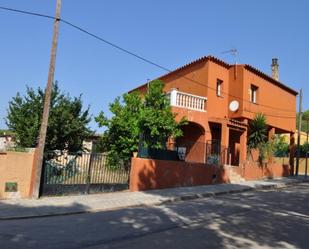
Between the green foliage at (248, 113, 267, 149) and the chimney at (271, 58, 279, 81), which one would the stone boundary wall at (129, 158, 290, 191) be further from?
the chimney at (271, 58, 279, 81)

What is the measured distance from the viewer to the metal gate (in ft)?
53.2

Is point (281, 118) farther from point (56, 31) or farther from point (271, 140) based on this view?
point (56, 31)

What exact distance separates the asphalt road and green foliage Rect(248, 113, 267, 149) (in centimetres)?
1383

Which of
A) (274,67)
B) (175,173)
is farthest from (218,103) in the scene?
(274,67)

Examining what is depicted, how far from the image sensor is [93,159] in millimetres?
17547

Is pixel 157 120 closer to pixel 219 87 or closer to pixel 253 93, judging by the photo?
pixel 219 87

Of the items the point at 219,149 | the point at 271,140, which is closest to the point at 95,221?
the point at 219,149

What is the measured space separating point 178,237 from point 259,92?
22.5 metres

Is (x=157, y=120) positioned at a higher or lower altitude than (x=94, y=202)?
higher

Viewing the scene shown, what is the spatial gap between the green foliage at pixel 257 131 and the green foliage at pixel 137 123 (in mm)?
6770

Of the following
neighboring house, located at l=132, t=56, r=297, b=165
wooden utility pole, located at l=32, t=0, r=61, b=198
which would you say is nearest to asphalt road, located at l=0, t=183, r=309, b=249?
wooden utility pole, located at l=32, t=0, r=61, b=198

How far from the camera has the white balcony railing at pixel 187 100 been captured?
958 inches

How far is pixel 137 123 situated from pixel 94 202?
7772 mm

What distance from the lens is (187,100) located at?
82.6ft
